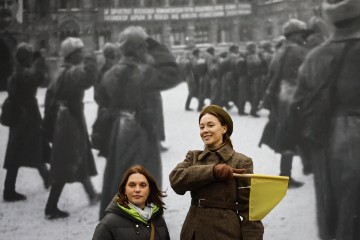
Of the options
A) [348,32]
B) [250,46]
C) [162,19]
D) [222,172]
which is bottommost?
[222,172]

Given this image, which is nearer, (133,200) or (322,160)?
(133,200)

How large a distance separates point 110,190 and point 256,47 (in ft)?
8.11

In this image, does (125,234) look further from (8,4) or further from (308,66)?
(8,4)

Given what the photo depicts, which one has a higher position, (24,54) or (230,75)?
(24,54)

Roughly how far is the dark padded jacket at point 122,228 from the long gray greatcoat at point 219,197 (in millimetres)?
238

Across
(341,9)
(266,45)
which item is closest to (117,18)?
(266,45)

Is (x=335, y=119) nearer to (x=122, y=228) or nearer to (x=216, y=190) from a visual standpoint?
→ (x=216, y=190)

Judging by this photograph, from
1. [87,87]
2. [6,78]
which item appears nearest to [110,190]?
[87,87]

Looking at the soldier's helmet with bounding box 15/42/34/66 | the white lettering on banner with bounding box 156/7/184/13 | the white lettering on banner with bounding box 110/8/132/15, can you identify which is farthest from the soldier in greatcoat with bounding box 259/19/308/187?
the soldier's helmet with bounding box 15/42/34/66

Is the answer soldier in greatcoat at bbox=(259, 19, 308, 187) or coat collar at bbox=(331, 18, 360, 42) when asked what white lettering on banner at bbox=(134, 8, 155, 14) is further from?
coat collar at bbox=(331, 18, 360, 42)

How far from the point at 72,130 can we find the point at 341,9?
136 inches

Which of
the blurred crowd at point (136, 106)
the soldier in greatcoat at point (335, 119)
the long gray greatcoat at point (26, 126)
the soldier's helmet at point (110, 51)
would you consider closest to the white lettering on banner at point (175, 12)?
the blurred crowd at point (136, 106)

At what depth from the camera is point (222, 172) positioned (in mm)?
2627

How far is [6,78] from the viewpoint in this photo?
575 centimetres
